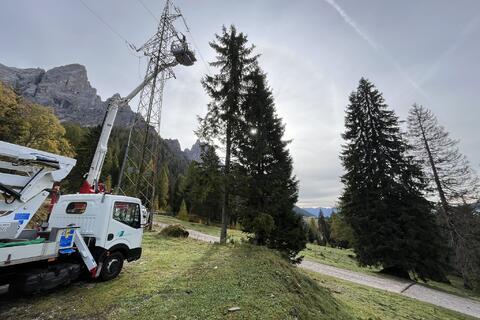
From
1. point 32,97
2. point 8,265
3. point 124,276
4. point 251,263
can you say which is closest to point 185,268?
point 124,276

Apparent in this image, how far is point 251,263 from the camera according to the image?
7.93m

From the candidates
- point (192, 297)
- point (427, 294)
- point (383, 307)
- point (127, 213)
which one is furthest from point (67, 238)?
point (427, 294)

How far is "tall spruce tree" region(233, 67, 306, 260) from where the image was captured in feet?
42.7

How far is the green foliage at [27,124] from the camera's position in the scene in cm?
2467

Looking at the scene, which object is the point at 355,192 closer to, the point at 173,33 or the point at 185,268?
the point at 185,268

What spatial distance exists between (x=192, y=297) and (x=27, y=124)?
3100 cm

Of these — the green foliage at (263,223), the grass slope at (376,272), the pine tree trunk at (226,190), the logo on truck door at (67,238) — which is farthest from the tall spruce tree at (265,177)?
the grass slope at (376,272)

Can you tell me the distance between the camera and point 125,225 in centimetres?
802

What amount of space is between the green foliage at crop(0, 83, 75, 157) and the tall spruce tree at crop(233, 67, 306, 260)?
2476 centimetres

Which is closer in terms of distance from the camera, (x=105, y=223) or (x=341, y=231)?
(x=105, y=223)

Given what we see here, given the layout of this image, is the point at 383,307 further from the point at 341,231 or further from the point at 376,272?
the point at 341,231

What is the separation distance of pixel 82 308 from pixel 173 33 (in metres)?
21.2

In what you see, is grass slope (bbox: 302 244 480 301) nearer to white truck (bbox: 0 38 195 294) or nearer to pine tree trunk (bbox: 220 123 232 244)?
pine tree trunk (bbox: 220 123 232 244)

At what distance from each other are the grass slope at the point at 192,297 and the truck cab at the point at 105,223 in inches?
26.7
